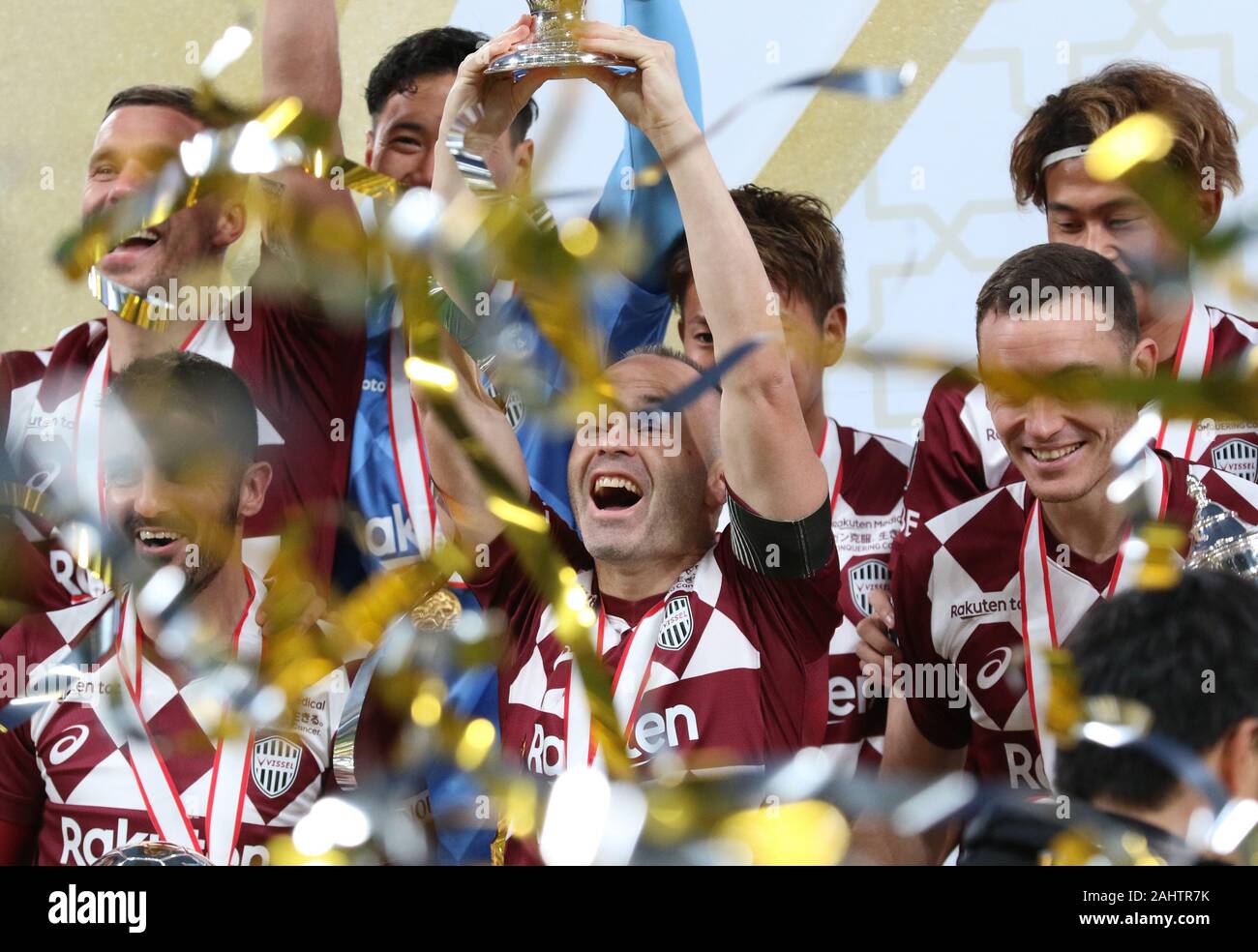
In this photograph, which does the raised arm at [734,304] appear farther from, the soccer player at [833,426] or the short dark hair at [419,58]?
the short dark hair at [419,58]

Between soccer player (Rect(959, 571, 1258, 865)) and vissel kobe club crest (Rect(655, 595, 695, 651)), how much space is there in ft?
1.04

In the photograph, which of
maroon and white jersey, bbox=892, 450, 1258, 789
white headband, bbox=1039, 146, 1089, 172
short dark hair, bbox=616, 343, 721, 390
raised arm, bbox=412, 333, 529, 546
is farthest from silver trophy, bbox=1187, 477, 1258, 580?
raised arm, bbox=412, 333, 529, 546

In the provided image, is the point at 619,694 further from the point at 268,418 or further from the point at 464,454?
the point at 268,418

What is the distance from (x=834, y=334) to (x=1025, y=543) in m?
0.27

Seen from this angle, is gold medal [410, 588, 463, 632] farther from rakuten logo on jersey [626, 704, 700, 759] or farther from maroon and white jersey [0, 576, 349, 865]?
rakuten logo on jersey [626, 704, 700, 759]

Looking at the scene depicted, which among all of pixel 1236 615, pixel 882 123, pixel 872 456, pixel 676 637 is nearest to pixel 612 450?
pixel 676 637

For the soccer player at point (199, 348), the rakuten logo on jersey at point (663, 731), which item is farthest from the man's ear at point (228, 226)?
the rakuten logo on jersey at point (663, 731)

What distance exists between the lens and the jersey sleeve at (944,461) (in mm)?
1542

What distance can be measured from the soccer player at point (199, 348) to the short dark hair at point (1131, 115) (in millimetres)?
711

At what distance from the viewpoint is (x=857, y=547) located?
5.18ft

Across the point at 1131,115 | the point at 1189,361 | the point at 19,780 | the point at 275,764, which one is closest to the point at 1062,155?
the point at 1131,115
